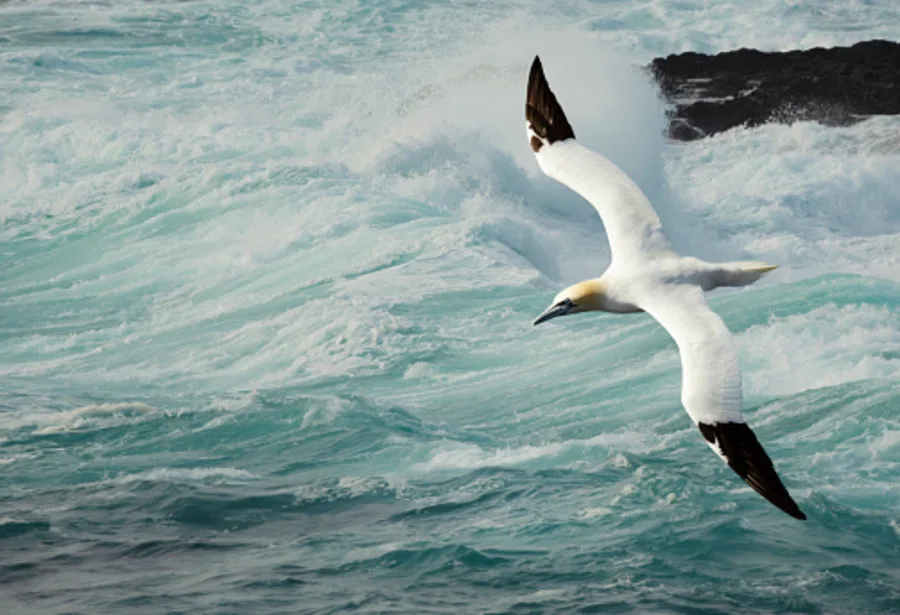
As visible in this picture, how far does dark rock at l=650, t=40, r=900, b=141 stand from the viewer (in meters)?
33.4

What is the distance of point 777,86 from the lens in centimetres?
3509

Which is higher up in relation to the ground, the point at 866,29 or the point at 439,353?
the point at 866,29

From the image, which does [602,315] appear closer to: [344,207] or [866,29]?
[344,207]

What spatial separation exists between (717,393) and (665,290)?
3.51ft

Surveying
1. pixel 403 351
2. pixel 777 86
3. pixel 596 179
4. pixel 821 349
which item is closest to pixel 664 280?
pixel 596 179

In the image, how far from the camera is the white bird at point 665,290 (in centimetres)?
766

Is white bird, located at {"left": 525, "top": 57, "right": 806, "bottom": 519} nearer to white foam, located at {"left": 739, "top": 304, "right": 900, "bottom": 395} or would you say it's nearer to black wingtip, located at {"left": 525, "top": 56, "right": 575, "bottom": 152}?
black wingtip, located at {"left": 525, "top": 56, "right": 575, "bottom": 152}

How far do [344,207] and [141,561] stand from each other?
39.3 feet

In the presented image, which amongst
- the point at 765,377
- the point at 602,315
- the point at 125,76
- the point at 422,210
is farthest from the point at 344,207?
the point at 125,76

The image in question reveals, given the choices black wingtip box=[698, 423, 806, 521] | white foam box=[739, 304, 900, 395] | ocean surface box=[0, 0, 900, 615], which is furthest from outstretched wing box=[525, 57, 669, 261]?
white foam box=[739, 304, 900, 395]

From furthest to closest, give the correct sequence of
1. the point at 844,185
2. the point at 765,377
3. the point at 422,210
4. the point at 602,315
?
the point at 844,185 < the point at 422,210 < the point at 602,315 < the point at 765,377

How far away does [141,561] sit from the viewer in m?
10.5

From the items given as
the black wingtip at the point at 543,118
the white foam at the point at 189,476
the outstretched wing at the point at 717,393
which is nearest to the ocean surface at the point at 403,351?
the white foam at the point at 189,476

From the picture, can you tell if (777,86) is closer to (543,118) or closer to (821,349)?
(821,349)
